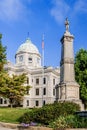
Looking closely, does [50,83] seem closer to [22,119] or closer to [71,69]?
[71,69]

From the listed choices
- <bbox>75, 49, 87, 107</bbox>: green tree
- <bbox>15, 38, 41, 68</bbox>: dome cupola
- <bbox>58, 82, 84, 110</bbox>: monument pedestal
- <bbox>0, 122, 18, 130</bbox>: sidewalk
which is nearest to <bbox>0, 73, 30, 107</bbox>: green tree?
<bbox>75, 49, 87, 107</bbox>: green tree

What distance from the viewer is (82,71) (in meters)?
48.4

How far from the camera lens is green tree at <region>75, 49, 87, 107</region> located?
46.8 metres

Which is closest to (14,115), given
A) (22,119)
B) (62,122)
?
(22,119)

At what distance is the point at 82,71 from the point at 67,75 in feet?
62.3

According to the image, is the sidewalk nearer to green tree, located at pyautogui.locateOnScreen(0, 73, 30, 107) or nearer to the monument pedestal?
the monument pedestal

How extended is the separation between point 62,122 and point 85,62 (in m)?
33.1

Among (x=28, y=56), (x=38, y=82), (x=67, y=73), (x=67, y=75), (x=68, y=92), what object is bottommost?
(x=68, y=92)

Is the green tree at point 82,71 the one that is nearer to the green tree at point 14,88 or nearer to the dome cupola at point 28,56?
the green tree at point 14,88

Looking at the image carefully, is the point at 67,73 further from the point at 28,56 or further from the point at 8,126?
the point at 28,56

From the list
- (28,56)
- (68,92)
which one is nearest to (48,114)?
(68,92)

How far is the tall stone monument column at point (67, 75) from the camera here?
1160 inches

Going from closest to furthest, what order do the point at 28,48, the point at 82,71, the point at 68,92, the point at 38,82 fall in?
the point at 68,92 < the point at 82,71 < the point at 38,82 < the point at 28,48

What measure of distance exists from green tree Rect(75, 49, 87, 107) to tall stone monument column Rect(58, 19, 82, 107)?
55.0ft
